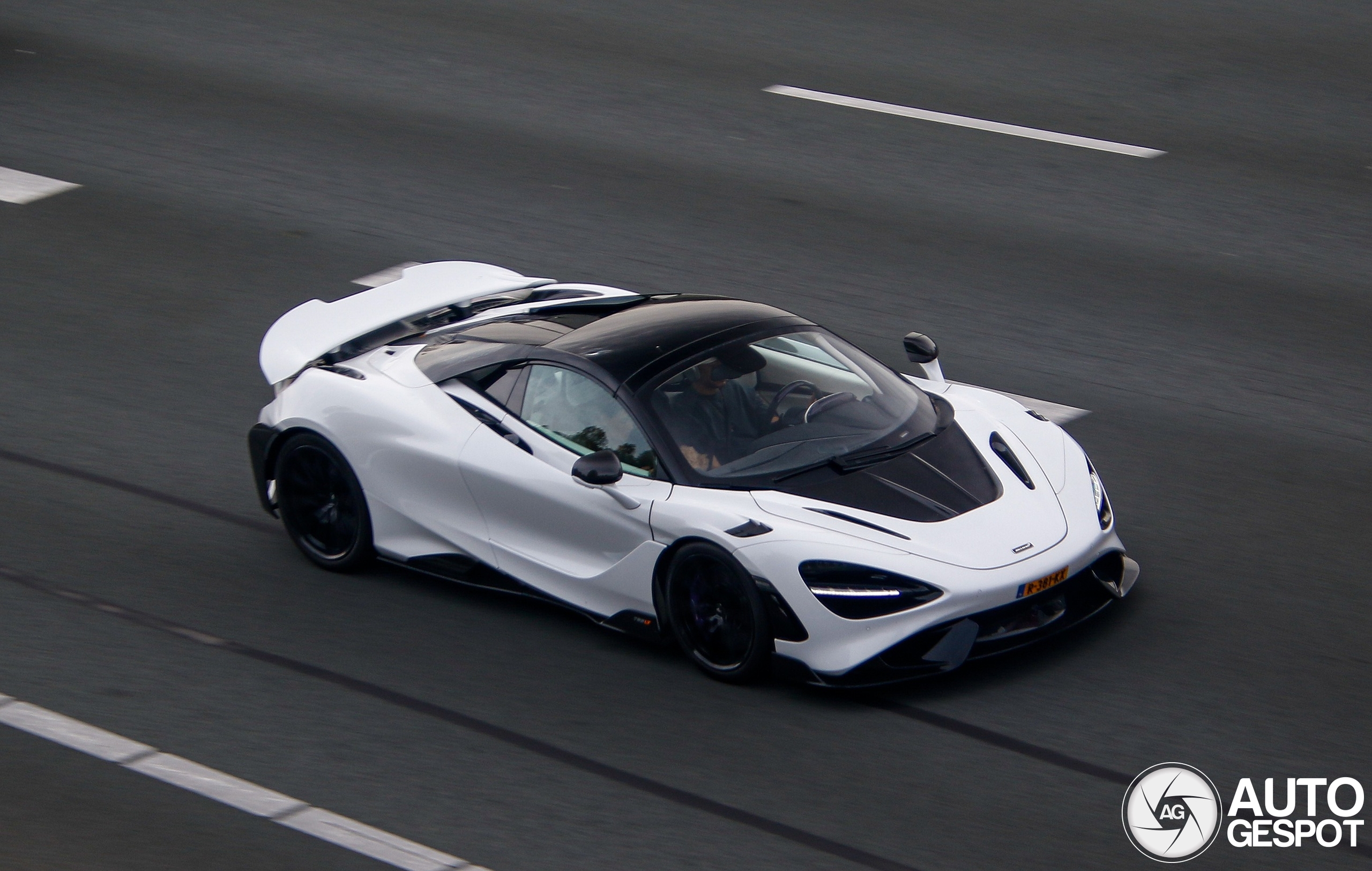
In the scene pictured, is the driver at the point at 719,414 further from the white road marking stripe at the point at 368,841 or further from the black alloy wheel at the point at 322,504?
the white road marking stripe at the point at 368,841

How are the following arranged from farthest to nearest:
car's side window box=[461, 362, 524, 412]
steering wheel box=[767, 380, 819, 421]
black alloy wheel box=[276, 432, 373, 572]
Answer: black alloy wheel box=[276, 432, 373, 572] < car's side window box=[461, 362, 524, 412] < steering wheel box=[767, 380, 819, 421]

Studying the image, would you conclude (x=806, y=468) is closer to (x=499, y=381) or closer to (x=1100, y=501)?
(x=1100, y=501)

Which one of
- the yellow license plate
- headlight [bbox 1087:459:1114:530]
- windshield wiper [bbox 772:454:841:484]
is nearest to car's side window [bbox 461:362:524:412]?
windshield wiper [bbox 772:454:841:484]

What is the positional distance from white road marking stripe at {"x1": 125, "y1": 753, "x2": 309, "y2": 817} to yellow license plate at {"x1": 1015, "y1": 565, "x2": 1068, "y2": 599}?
2.75 metres

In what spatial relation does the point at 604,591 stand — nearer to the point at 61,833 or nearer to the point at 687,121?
the point at 61,833

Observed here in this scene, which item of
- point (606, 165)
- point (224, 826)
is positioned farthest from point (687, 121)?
point (224, 826)

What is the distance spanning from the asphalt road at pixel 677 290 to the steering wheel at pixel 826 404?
121 centimetres

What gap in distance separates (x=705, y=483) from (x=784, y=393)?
27.1 inches

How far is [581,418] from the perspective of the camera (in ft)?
22.8

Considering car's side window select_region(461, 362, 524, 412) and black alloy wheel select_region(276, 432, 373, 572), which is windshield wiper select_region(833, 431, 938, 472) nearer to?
car's side window select_region(461, 362, 524, 412)

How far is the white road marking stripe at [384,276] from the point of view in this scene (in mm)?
10672

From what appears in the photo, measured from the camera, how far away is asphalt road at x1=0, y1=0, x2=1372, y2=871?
584 cm

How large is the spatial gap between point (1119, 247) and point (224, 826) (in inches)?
287

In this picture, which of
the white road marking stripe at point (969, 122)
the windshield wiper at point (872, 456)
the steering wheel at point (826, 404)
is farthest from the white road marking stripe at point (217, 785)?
the white road marking stripe at point (969, 122)
